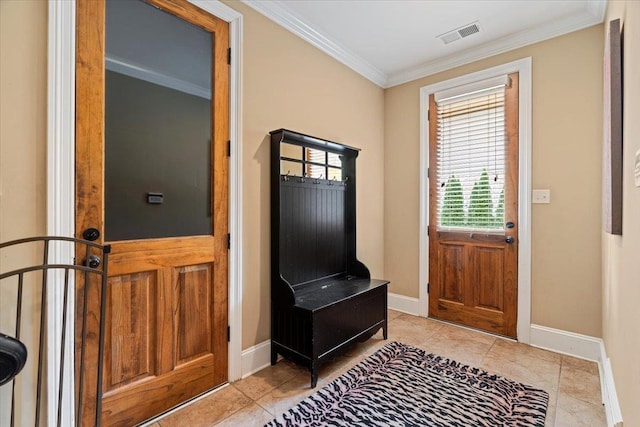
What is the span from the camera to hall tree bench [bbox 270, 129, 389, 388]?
83.0 inches

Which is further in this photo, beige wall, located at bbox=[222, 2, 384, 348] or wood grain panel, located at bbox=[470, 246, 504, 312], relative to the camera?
wood grain panel, located at bbox=[470, 246, 504, 312]

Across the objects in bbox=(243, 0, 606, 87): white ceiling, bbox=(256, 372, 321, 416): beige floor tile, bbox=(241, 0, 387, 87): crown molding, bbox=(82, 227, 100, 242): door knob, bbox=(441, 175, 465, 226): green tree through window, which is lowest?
bbox=(256, 372, 321, 416): beige floor tile

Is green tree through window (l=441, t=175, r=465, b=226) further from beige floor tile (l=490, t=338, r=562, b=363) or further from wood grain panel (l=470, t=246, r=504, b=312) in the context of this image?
beige floor tile (l=490, t=338, r=562, b=363)

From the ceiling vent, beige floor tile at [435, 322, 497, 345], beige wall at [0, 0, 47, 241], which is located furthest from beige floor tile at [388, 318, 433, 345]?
the ceiling vent

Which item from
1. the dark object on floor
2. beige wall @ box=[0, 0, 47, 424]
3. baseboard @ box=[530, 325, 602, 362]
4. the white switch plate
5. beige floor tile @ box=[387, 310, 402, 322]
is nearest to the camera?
the dark object on floor

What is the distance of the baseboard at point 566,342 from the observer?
2.35 metres

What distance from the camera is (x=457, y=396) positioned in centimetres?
188

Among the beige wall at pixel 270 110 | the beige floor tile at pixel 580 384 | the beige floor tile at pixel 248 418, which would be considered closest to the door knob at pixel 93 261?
the beige wall at pixel 270 110

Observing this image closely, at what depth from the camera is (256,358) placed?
2.20 m

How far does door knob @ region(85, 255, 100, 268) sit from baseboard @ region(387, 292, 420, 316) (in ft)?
9.77

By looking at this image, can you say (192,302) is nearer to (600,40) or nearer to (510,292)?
(510,292)

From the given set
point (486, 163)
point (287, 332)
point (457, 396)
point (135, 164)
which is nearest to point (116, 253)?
point (135, 164)

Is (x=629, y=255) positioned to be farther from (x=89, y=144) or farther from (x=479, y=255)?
(x=89, y=144)

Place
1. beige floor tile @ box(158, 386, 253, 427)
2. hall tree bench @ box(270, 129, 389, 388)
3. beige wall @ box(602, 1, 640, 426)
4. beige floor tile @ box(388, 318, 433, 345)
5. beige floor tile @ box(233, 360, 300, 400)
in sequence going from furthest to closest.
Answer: beige floor tile @ box(388, 318, 433, 345) → hall tree bench @ box(270, 129, 389, 388) → beige floor tile @ box(233, 360, 300, 400) → beige floor tile @ box(158, 386, 253, 427) → beige wall @ box(602, 1, 640, 426)
